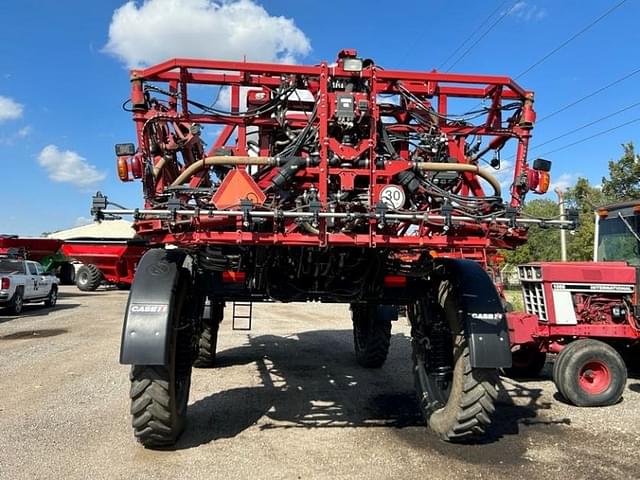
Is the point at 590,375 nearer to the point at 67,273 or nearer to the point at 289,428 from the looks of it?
the point at 289,428

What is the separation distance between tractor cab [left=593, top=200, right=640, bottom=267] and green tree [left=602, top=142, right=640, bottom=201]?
3240 cm

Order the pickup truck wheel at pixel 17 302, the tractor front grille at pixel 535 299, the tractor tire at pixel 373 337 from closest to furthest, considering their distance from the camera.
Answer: the tractor front grille at pixel 535 299 < the tractor tire at pixel 373 337 < the pickup truck wheel at pixel 17 302

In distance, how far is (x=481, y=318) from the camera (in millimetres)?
5031

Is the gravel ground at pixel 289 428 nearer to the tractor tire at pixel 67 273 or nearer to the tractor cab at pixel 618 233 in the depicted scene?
the tractor cab at pixel 618 233

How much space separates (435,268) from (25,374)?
20.4 ft

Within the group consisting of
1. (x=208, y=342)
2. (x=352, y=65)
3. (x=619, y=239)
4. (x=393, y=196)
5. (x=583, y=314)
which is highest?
(x=352, y=65)

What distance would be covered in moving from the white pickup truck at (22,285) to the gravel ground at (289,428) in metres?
7.86

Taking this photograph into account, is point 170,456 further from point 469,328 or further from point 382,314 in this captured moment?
point 382,314

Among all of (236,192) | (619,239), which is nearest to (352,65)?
(236,192)

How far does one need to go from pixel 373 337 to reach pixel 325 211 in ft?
15.5

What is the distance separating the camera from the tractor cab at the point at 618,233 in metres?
8.38

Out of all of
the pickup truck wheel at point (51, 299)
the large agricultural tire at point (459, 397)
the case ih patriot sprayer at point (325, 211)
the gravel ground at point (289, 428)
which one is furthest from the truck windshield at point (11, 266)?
the large agricultural tire at point (459, 397)

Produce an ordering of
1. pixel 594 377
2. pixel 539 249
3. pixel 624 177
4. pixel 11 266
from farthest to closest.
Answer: pixel 539 249 → pixel 624 177 → pixel 11 266 → pixel 594 377

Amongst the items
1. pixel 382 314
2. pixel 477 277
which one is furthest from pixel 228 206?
pixel 382 314
